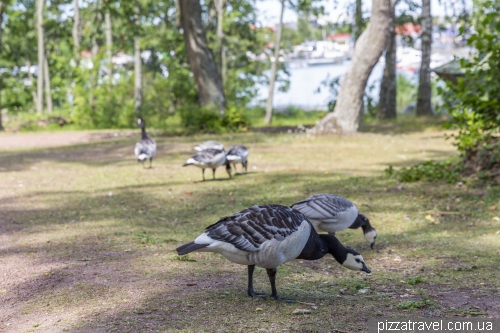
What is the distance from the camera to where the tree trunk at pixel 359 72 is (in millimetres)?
19828

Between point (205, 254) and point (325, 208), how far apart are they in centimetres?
153

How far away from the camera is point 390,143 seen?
19.4 metres

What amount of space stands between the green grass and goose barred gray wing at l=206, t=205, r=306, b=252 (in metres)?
0.61

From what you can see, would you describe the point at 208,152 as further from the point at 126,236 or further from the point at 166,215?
the point at 126,236

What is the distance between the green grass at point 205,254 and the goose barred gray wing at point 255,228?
1.99 feet

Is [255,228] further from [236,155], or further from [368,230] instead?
[236,155]

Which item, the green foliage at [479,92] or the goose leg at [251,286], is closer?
the goose leg at [251,286]

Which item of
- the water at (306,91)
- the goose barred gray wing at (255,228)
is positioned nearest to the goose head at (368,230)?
the goose barred gray wing at (255,228)

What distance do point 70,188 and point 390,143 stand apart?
10181mm

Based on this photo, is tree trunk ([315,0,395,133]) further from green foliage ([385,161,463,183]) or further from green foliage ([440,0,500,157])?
green foliage ([385,161,463,183])

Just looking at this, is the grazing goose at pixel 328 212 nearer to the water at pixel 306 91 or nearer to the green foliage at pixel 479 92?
the green foliage at pixel 479 92

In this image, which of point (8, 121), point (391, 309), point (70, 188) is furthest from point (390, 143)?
point (8, 121)

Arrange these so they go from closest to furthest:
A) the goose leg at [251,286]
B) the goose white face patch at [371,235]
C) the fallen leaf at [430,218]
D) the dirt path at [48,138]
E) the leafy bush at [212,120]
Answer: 1. the goose leg at [251,286]
2. the goose white face patch at [371,235]
3. the fallen leaf at [430,218]
4. the dirt path at [48,138]
5. the leafy bush at [212,120]

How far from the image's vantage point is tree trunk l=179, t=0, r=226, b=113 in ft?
79.6
